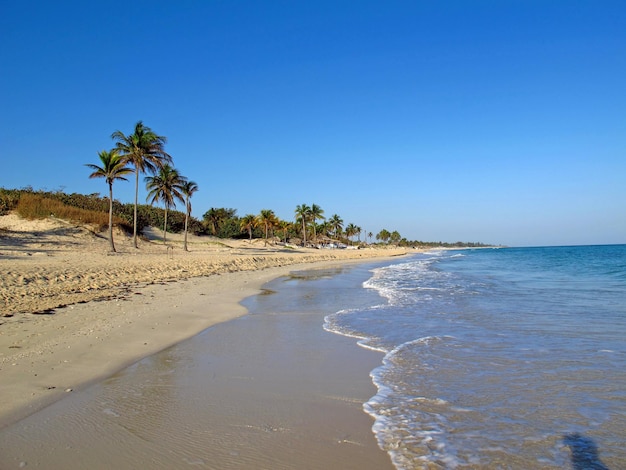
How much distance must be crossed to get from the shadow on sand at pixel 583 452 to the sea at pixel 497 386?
0.01 metres

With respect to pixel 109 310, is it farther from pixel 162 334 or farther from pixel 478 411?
pixel 478 411

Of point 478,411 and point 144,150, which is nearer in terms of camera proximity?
point 478,411

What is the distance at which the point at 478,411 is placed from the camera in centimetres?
481

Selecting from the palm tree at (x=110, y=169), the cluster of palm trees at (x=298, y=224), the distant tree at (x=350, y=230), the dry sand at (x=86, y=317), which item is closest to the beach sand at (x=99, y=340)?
the dry sand at (x=86, y=317)

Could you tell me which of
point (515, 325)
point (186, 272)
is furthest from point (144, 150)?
point (515, 325)

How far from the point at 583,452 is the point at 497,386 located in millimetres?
1815

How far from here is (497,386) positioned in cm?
566

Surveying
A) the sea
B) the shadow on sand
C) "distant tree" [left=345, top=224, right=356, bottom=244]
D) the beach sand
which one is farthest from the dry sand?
"distant tree" [left=345, top=224, right=356, bottom=244]

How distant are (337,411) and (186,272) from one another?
61.0 feet

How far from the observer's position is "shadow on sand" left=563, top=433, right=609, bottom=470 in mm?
3587

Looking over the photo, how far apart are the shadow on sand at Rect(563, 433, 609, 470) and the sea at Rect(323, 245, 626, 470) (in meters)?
0.01

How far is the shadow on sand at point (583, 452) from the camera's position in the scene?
141 inches

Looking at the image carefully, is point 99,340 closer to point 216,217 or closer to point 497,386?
point 497,386

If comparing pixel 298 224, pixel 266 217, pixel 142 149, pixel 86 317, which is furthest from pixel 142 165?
pixel 298 224
